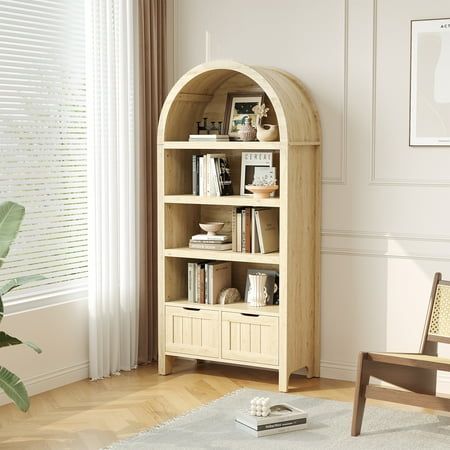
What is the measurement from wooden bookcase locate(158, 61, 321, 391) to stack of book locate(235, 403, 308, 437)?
0.66 meters

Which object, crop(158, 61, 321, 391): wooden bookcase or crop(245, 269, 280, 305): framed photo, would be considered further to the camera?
crop(245, 269, 280, 305): framed photo

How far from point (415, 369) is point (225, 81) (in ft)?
7.45

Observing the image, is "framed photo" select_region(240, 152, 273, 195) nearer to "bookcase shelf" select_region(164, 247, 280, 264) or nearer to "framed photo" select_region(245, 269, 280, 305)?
"bookcase shelf" select_region(164, 247, 280, 264)

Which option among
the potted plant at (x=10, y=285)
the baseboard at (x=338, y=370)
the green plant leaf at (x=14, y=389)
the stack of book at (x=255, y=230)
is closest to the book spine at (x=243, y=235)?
the stack of book at (x=255, y=230)

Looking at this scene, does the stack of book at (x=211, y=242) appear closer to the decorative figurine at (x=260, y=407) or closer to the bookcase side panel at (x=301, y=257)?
the bookcase side panel at (x=301, y=257)

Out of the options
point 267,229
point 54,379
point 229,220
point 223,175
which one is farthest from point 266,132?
point 54,379

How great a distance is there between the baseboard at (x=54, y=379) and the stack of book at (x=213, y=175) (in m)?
1.30

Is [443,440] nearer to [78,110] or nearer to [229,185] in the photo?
[229,185]

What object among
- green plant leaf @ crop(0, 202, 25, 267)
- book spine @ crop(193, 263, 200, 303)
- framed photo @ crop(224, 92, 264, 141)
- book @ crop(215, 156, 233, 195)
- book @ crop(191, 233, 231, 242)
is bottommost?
book spine @ crop(193, 263, 200, 303)

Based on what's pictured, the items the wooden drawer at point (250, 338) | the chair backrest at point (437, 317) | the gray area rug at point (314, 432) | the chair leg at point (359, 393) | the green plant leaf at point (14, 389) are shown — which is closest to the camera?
the green plant leaf at point (14, 389)

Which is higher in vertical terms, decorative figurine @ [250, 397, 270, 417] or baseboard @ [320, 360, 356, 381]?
decorative figurine @ [250, 397, 270, 417]

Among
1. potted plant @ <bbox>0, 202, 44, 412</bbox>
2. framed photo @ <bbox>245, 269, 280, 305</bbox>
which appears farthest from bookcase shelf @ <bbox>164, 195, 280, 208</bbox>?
potted plant @ <bbox>0, 202, 44, 412</bbox>

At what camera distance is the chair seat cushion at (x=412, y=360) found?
4246 millimetres

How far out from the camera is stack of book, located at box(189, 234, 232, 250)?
5461 millimetres
